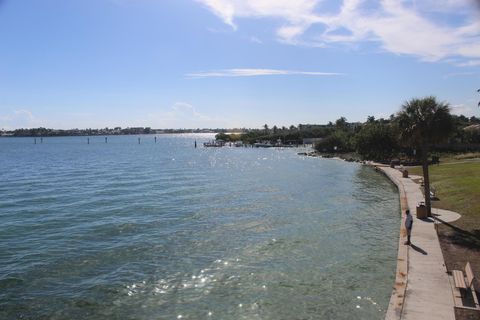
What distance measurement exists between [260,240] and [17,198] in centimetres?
2618

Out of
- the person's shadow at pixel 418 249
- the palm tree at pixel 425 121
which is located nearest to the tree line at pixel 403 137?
the palm tree at pixel 425 121

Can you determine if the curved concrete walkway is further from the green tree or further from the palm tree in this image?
the green tree

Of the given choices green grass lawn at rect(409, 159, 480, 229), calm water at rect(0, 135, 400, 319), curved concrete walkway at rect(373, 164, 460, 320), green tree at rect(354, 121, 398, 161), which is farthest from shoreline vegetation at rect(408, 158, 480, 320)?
green tree at rect(354, 121, 398, 161)

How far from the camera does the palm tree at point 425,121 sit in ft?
79.3

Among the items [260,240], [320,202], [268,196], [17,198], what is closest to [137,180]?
[17,198]

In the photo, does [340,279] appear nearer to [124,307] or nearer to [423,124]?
[124,307]

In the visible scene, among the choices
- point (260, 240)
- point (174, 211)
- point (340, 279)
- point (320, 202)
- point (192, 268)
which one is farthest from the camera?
point (320, 202)

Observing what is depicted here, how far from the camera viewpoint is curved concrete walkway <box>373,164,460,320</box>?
1219 centimetres

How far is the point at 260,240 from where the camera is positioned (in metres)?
23.4

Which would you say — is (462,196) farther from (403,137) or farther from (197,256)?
(197,256)

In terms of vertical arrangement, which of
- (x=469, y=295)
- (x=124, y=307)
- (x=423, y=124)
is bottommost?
(x=124, y=307)

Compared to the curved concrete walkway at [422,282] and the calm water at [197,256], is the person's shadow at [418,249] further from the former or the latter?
the calm water at [197,256]

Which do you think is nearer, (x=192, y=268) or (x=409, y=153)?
(x=192, y=268)

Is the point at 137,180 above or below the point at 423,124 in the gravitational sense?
below
